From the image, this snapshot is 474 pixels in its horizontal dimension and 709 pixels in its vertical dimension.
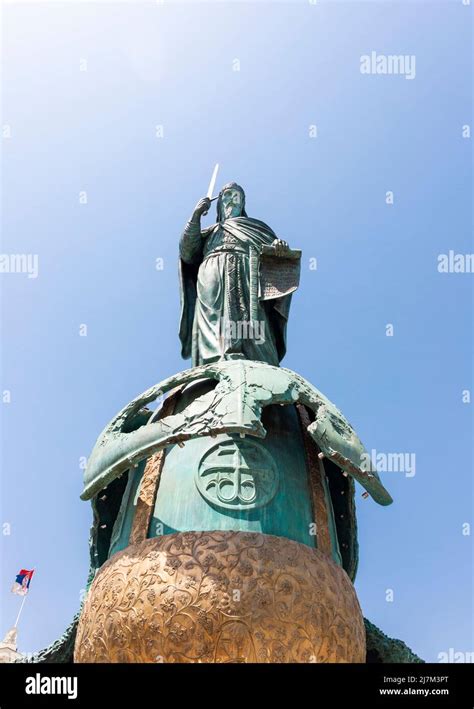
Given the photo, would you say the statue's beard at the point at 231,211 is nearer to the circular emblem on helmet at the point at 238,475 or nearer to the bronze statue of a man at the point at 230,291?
the bronze statue of a man at the point at 230,291

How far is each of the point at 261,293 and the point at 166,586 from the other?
418cm

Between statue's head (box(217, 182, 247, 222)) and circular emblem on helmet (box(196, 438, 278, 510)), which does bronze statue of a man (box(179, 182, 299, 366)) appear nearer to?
statue's head (box(217, 182, 247, 222))

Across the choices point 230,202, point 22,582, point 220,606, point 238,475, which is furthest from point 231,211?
point 22,582

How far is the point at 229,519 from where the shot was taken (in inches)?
292

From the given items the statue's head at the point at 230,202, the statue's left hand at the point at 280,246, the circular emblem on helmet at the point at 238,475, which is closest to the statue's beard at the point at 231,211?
the statue's head at the point at 230,202

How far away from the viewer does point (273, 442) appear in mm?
8188

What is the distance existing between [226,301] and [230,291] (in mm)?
135

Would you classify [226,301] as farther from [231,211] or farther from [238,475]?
[238,475]

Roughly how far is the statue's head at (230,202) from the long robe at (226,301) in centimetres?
23

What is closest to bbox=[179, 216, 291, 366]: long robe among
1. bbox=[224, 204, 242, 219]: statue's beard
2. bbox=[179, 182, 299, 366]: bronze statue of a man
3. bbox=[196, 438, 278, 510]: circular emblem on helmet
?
bbox=[179, 182, 299, 366]: bronze statue of a man

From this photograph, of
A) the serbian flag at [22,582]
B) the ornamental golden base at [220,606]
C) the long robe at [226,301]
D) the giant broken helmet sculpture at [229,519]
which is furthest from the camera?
the serbian flag at [22,582]

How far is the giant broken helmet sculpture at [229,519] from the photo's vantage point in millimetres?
6832
